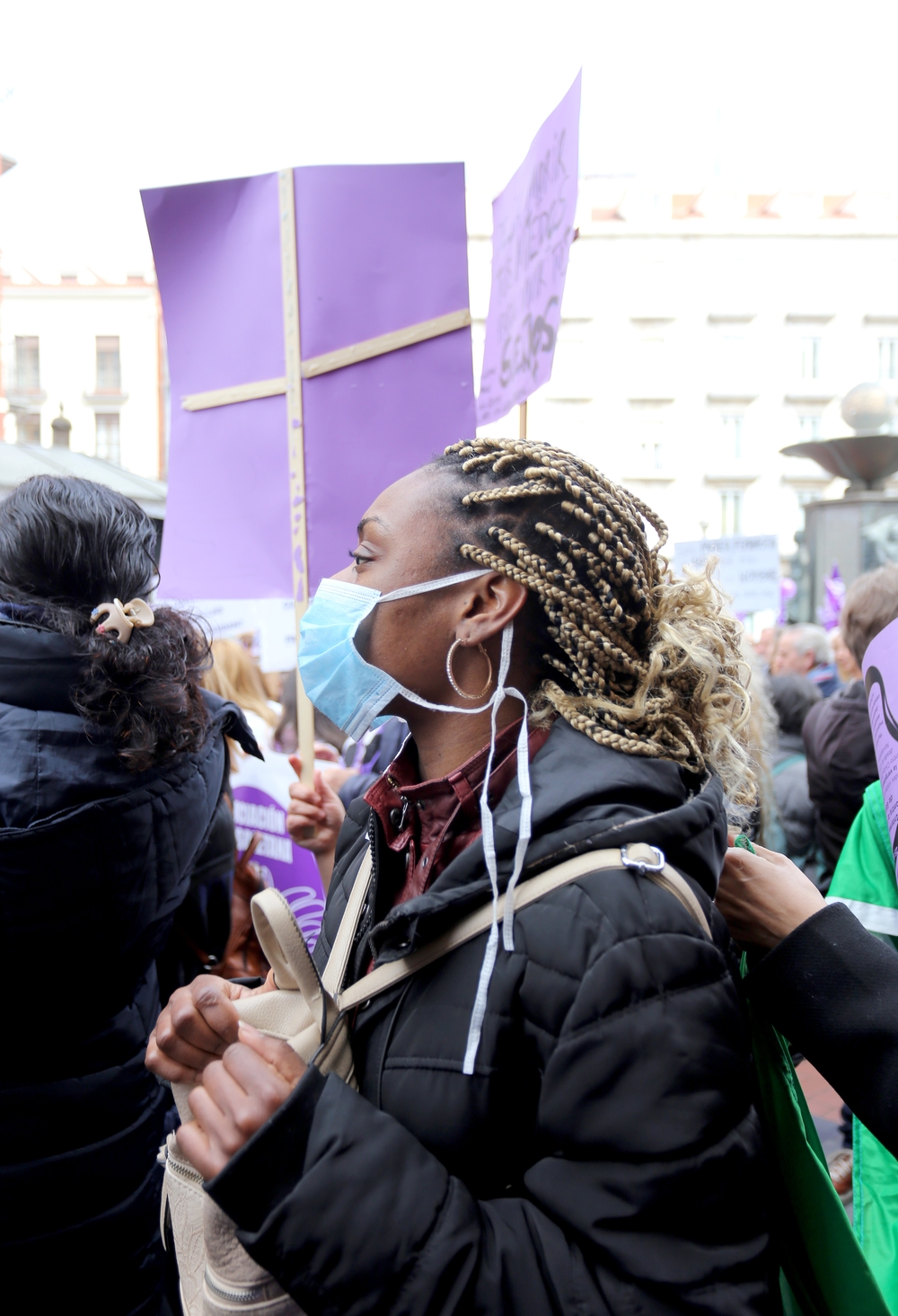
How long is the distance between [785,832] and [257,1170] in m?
3.59

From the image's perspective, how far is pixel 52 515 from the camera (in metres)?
1.67

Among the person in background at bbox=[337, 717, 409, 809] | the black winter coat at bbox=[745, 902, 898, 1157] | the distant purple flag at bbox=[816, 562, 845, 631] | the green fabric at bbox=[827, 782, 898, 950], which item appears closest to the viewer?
the black winter coat at bbox=[745, 902, 898, 1157]

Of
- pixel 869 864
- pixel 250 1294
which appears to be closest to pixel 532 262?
pixel 869 864

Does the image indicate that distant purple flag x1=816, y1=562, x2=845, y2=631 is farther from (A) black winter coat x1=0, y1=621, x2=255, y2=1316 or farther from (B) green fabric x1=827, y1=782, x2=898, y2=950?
(A) black winter coat x1=0, y1=621, x2=255, y2=1316

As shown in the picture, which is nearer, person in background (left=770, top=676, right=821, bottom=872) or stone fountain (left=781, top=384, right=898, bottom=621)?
person in background (left=770, top=676, right=821, bottom=872)

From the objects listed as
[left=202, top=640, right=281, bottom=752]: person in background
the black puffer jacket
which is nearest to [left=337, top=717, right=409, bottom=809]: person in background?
[left=202, top=640, right=281, bottom=752]: person in background

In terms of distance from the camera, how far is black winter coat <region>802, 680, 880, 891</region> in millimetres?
3129

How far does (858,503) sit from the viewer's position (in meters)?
9.26

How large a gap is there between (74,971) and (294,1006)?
68 centimetres

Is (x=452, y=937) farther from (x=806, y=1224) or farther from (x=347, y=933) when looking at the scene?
(x=806, y=1224)

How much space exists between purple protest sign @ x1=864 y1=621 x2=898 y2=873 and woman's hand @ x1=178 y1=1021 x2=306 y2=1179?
1.02 m

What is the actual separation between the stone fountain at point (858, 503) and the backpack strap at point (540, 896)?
8.94m

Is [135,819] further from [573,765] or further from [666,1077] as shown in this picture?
[666,1077]

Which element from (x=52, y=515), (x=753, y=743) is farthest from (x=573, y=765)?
(x=52, y=515)
